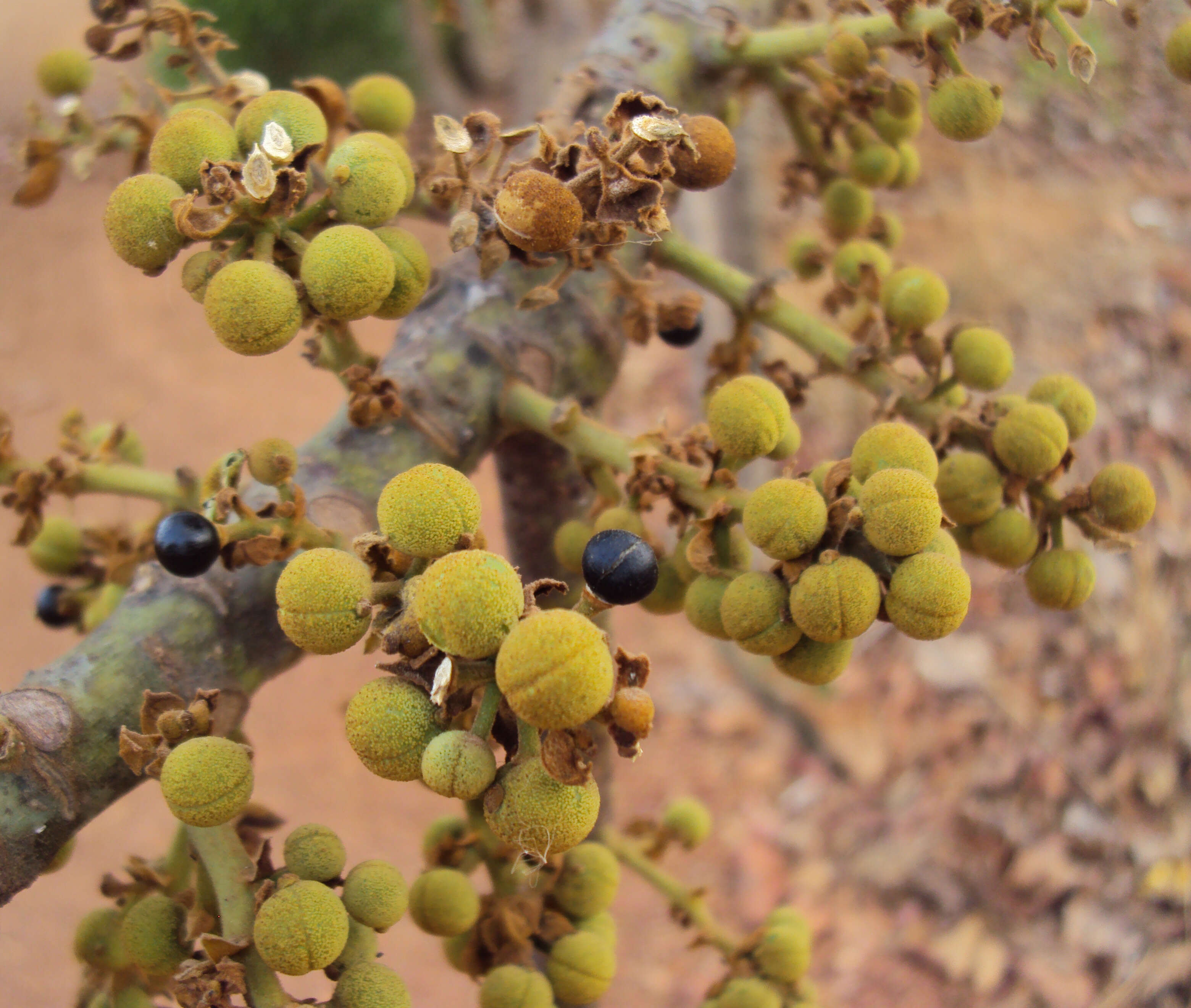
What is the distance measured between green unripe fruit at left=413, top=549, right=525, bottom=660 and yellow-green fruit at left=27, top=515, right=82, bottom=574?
0.96 metres

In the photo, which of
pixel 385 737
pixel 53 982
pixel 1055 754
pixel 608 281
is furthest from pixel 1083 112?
pixel 53 982

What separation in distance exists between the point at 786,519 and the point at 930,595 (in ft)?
0.44

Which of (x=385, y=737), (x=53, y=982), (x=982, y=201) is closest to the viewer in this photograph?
(x=385, y=737)

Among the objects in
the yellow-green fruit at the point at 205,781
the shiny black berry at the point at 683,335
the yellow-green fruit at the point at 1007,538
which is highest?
the yellow-green fruit at the point at 1007,538

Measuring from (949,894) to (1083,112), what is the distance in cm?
290

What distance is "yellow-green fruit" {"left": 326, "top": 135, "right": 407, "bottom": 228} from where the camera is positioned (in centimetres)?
100

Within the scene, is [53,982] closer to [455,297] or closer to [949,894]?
[949,894]

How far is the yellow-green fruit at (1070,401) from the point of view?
1.17 meters

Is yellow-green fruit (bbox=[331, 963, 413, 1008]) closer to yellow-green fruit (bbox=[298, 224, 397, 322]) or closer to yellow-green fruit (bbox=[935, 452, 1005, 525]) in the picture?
yellow-green fruit (bbox=[298, 224, 397, 322])

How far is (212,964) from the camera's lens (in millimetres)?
919

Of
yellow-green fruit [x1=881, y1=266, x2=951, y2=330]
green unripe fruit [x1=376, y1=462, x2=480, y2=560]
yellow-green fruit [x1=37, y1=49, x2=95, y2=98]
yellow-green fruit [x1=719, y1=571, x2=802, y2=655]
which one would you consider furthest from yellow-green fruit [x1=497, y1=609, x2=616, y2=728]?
yellow-green fruit [x1=37, y1=49, x2=95, y2=98]

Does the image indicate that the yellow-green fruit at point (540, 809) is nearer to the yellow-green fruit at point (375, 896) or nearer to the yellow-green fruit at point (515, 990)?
the yellow-green fruit at point (375, 896)

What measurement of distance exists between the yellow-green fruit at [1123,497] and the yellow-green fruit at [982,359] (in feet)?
0.53

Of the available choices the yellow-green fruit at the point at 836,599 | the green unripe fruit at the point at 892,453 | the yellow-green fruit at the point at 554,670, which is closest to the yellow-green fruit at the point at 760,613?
the yellow-green fruit at the point at 836,599
